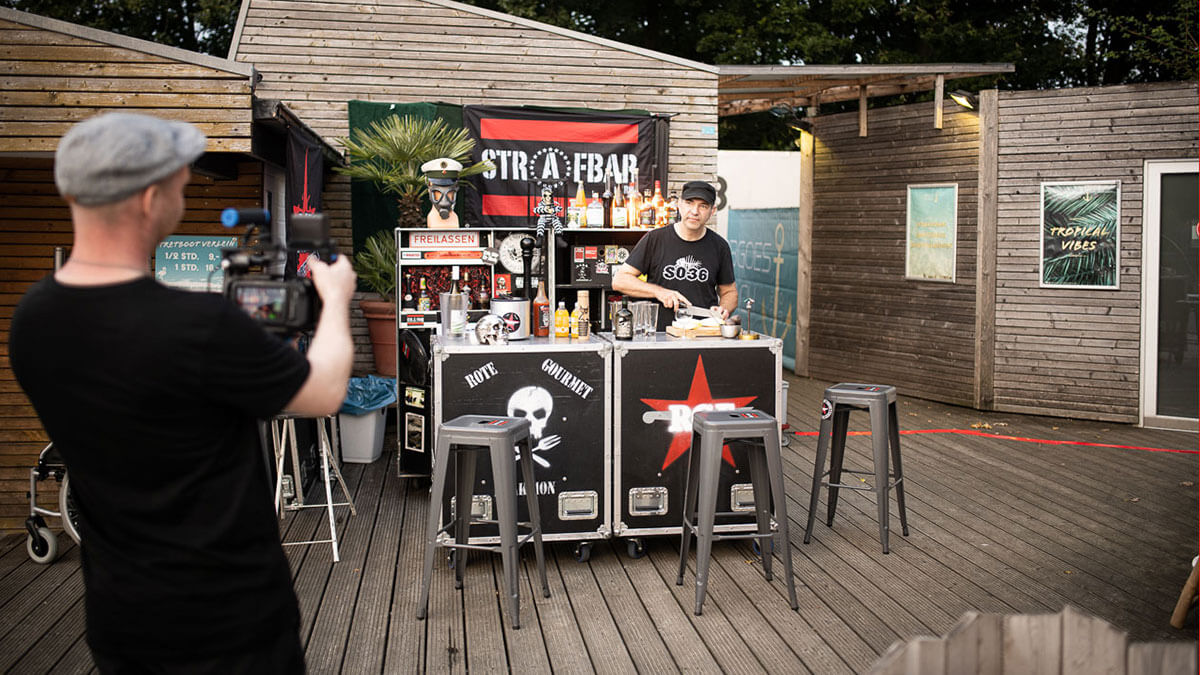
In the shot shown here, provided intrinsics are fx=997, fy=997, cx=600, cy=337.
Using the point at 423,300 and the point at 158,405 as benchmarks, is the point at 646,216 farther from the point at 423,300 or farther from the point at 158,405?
the point at 158,405

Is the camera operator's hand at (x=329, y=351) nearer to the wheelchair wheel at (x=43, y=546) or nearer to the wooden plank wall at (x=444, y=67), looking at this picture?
the wheelchair wheel at (x=43, y=546)

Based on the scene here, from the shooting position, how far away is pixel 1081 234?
854 cm

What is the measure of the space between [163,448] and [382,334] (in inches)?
240

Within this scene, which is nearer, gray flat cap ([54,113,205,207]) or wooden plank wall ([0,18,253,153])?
gray flat cap ([54,113,205,207])

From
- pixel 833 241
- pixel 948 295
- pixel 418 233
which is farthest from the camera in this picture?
pixel 833 241

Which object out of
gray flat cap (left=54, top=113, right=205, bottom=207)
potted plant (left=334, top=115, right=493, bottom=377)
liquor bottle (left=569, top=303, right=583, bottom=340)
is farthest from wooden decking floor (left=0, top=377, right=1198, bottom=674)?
gray flat cap (left=54, top=113, right=205, bottom=207)

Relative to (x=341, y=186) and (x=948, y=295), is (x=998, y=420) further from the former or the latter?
(x=341, y=186)

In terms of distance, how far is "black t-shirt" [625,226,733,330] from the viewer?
5.56m

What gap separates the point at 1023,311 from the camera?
29.1ft

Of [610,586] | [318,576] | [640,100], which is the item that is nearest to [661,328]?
[610,586]

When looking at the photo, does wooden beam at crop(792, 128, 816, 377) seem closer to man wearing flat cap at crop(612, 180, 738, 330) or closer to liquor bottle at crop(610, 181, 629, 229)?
liquor bottle at crop(610, 181, 629, 229)

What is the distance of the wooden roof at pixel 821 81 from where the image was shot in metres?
9.05

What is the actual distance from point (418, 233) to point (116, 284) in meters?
4.72

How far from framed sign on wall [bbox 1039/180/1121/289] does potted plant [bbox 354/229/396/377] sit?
5599 millimetres
